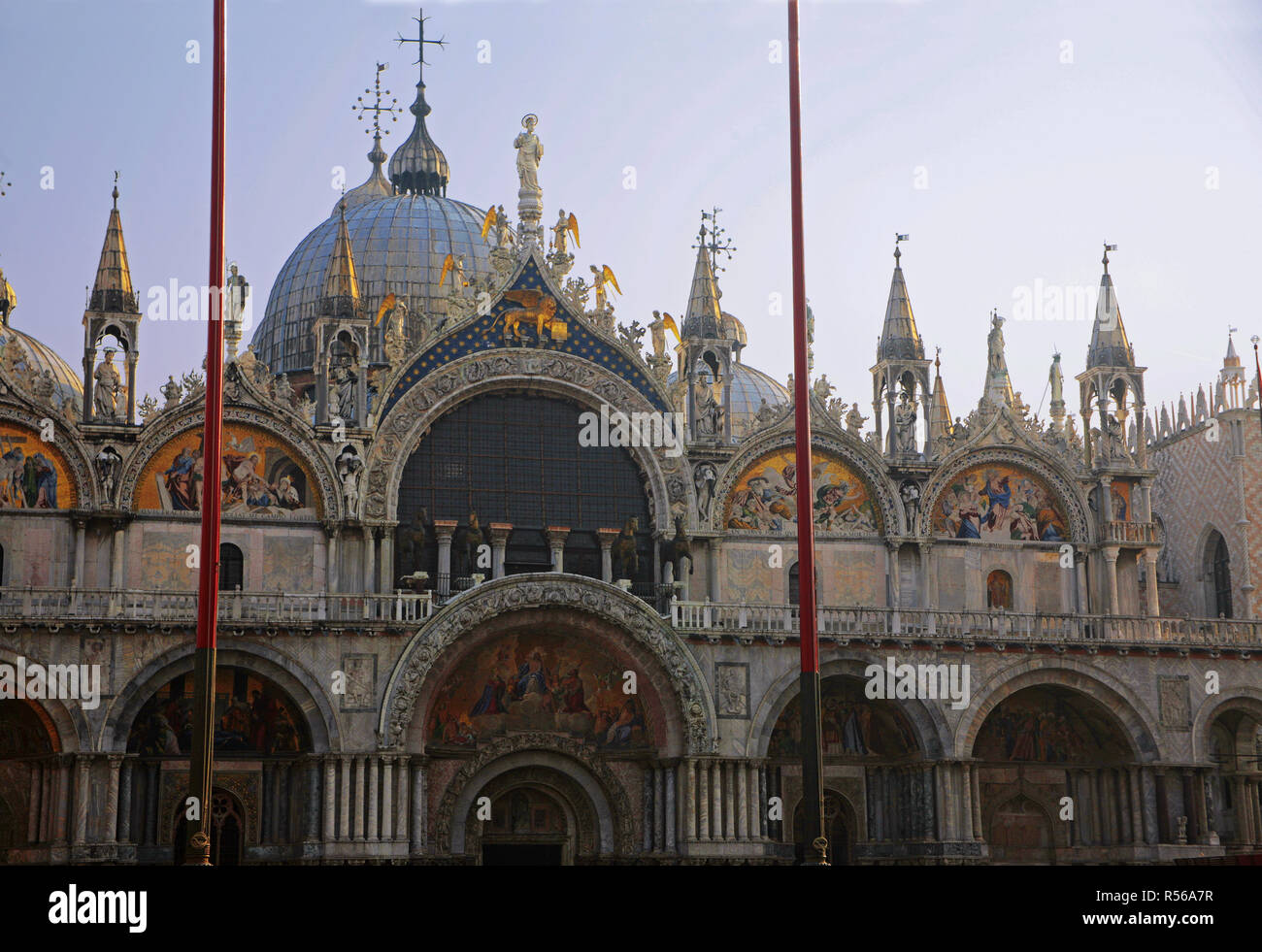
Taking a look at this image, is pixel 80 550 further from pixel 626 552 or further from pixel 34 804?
pixel 626 552

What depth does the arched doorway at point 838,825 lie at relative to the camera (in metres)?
43.0

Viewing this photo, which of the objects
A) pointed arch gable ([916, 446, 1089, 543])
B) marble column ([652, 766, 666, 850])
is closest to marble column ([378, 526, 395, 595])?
marble column ([652, 766, 666, 850])

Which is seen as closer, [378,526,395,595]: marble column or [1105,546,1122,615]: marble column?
[378,526,395,595]: marble column

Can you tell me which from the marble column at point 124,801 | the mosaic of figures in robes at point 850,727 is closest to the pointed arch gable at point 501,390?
the mosaic of figures in robes at point 850,727

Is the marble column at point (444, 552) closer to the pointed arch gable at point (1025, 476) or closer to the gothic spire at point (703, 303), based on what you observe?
the gothic spire at point (703, 303)

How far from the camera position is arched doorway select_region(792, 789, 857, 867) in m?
43.0

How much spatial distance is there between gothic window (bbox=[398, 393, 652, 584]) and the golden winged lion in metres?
1.49

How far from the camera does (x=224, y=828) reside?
39.6 metres

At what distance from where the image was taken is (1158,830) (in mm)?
42469

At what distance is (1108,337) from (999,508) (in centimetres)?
548

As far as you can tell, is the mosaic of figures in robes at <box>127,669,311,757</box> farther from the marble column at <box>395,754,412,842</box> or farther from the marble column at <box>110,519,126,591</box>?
the marble column at <box>110,519,126,591</box>

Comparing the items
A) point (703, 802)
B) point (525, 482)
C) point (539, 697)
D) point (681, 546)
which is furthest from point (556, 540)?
point (703, 802)
